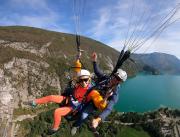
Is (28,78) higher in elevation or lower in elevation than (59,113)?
higher

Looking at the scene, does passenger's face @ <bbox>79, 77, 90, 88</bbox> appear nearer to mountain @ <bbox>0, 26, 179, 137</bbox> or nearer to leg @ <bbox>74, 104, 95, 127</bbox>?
leg @ <bbox>74, 104, 95, 127</bbox>

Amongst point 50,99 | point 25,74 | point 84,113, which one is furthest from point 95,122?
point 25,74

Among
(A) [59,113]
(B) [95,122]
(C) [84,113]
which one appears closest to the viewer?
(B) [95,122]

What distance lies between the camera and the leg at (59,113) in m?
9.51

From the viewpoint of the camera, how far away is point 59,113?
968 cm

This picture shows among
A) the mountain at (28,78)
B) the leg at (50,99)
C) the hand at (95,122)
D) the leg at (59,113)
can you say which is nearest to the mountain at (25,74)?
the mountain at (28,78)

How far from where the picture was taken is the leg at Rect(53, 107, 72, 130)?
9508mm

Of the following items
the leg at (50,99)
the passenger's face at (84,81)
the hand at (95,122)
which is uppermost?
the passenger's face at (84,81)

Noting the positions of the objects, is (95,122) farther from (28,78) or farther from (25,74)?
(28,78)

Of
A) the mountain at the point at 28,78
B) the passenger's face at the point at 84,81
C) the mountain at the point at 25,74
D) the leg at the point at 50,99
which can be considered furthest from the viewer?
the mountain at the point at 25,74

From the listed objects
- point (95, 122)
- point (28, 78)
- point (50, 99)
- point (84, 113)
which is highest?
point (28, 78)

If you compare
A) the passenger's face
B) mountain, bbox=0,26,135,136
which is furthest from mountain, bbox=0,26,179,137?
the passenger's face

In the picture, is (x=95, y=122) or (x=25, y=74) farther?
(x=25, y=74)

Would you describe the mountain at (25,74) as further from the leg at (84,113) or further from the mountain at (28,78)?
the leg at (84,113)
